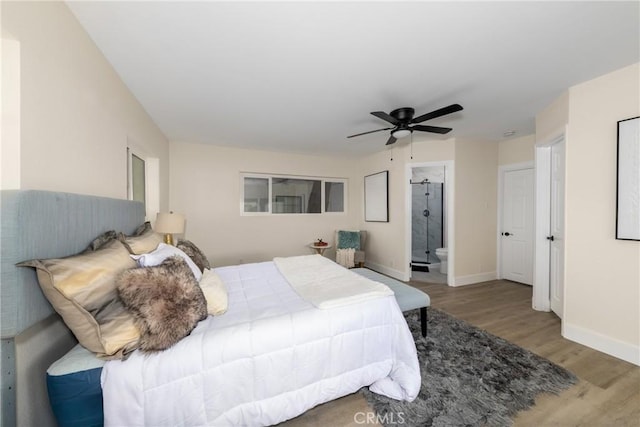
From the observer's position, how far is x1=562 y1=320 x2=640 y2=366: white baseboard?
1.95 meters

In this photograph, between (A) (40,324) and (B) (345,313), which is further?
(B) (345,313)

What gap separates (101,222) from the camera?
1541 mm

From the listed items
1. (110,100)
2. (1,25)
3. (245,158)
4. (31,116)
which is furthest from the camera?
(245,158)

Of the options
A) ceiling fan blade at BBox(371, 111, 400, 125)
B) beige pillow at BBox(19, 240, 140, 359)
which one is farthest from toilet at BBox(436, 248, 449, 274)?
beige pillow at BBox(19, 240, 140, 359)

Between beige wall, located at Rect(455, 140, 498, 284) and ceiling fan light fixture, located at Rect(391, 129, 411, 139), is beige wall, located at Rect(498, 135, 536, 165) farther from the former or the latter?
ceiling fan light fixture, located at Rect(391, 129, 411, 139)

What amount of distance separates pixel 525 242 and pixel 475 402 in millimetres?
3368

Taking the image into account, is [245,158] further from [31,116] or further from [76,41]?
[31,116]

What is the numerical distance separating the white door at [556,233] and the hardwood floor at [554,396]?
0.83 feet

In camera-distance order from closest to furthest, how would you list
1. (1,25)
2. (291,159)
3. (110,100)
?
(1,25) < (110,100) < (291,159)

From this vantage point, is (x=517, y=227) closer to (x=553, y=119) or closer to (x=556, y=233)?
(x=556, y=233)

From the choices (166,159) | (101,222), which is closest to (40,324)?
(101,222)

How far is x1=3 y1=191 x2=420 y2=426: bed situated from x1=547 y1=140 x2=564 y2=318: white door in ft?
7.71

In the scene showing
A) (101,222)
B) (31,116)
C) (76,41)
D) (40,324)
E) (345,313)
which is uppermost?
(76,41)

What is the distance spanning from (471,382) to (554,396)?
1.64 ft
